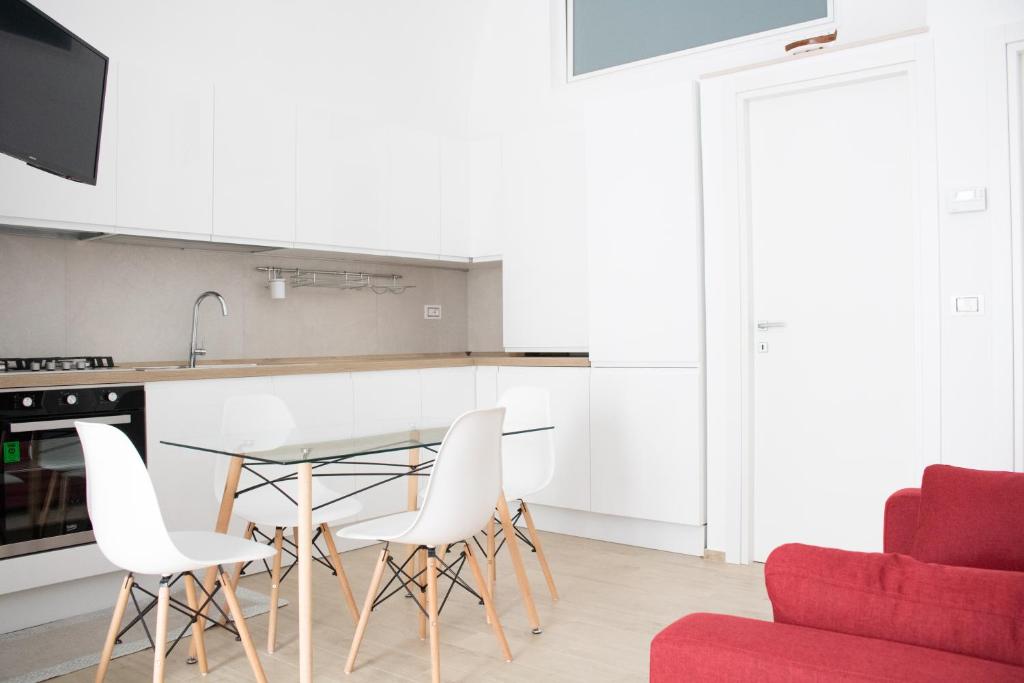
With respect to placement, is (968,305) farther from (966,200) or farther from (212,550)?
(212,550)

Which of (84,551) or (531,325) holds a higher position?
(531,325)

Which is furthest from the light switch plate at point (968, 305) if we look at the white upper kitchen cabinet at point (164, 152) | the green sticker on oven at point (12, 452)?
the green sticker on oven at point (12, 452)

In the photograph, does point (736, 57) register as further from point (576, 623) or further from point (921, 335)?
point (576, 623)

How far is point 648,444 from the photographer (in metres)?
4.23

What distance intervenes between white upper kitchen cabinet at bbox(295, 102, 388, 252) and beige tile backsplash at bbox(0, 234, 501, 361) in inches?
14.9

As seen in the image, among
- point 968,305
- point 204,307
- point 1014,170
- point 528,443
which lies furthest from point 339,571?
point 1014,170

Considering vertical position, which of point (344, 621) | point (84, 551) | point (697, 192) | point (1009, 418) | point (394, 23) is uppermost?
point (394, 23)

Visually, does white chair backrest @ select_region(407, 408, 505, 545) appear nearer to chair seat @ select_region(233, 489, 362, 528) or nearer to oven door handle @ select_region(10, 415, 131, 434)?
chair seat @ select_region(233, 489, 362, 528)

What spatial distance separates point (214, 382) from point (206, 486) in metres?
0.44

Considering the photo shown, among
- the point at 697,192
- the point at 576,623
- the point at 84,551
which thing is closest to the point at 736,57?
the point at 697,192

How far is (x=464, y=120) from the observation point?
18.5 feet

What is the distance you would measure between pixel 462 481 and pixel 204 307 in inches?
92.7

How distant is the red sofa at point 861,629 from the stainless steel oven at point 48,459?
2725mm

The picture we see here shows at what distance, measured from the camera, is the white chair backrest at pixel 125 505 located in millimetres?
2225
